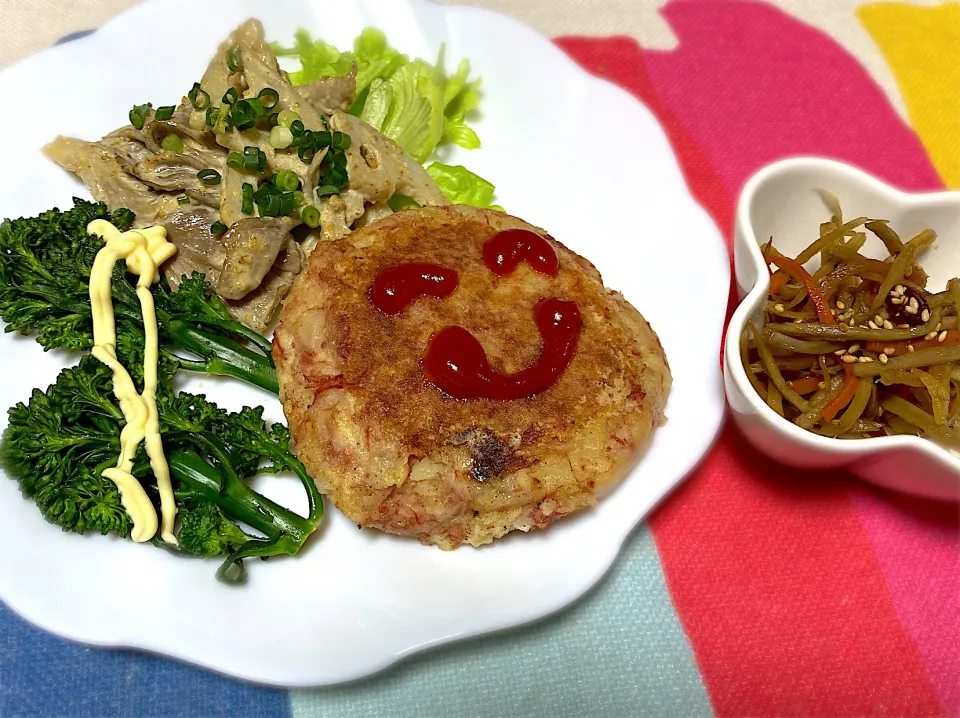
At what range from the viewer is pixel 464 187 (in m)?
3.48

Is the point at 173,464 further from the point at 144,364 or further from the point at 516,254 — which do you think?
the point at 516,254

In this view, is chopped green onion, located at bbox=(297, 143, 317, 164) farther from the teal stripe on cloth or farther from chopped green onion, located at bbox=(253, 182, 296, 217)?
the teal stripe on cloth

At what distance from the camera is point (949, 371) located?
2.87m

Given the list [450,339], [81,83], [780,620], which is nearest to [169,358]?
[450,339]

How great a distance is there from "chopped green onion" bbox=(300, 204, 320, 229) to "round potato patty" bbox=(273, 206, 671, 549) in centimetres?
24

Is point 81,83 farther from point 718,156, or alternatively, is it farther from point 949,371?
point 949,371

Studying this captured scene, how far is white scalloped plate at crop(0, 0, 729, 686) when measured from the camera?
2463 mm

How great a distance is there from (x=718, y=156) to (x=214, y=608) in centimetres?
333

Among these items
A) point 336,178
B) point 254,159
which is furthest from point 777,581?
point 254,159

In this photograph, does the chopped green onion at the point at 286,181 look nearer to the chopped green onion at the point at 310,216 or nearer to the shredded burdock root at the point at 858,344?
the chopped green onion at the point at 310,216

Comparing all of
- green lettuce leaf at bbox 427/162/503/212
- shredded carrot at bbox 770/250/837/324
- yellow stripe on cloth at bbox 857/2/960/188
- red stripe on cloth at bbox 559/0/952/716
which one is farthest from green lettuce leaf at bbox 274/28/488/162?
yellow stripe on cloth at bbox 857/2/960/188

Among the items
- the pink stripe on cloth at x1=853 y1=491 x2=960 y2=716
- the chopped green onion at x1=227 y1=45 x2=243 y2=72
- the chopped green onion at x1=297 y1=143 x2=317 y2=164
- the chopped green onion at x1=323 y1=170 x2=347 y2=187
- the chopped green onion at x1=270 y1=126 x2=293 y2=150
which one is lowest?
the pink stripe on cloth at x1=853 y1=491 x2=960 y2=716

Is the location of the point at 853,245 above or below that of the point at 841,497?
above

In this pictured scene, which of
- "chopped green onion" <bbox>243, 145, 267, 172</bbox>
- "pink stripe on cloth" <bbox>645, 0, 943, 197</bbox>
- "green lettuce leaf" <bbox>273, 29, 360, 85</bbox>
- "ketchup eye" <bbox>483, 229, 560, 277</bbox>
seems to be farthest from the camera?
"pink stripe on cloth" <bbox>645, 0, 943, 197</bbox>
